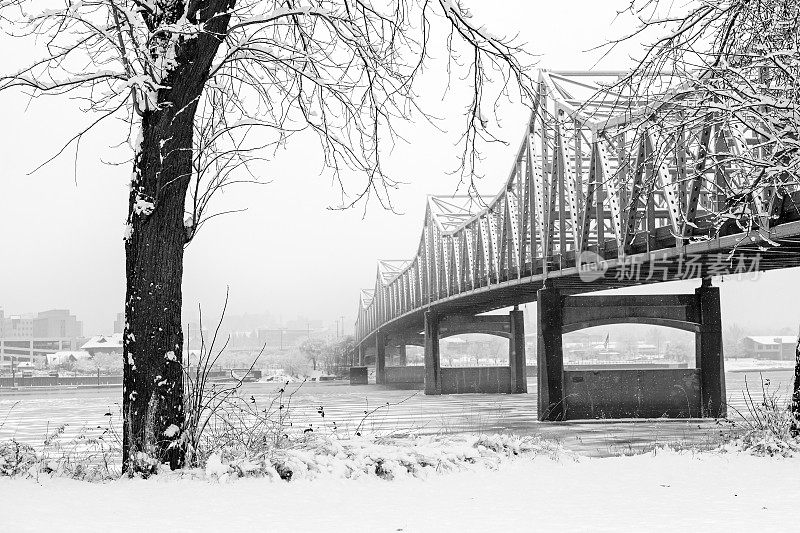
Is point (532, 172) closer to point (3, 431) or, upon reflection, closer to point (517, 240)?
point (517, 240)

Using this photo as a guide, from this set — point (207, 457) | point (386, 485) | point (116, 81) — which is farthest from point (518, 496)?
point (116, 81)

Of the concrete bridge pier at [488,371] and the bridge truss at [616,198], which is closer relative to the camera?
the bridge truss at [616,198]

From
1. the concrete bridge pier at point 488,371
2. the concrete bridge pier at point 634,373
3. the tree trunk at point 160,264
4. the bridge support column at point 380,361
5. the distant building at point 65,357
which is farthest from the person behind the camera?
the distant building at point 65,357

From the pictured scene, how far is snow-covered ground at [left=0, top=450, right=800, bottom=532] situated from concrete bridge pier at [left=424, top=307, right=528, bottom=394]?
39776mm

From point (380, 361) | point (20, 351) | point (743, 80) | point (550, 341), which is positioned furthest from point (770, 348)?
point (743, 80)

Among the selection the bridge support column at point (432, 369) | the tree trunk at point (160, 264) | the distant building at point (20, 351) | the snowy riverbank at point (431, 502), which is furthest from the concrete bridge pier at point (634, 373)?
the distant building at point (20, 351)

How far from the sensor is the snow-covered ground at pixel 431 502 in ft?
19.8

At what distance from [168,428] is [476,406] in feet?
90.4

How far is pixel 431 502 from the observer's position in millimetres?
6887

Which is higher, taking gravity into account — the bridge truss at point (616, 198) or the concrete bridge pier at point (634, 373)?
the bridge truss at point (616, 198)

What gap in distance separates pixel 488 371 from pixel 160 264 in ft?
139

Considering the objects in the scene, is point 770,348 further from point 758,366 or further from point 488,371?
point 488,371

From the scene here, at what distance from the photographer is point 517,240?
33375 mm

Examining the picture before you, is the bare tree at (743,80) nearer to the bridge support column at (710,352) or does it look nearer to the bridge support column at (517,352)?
the bridge support column at (710,352)
